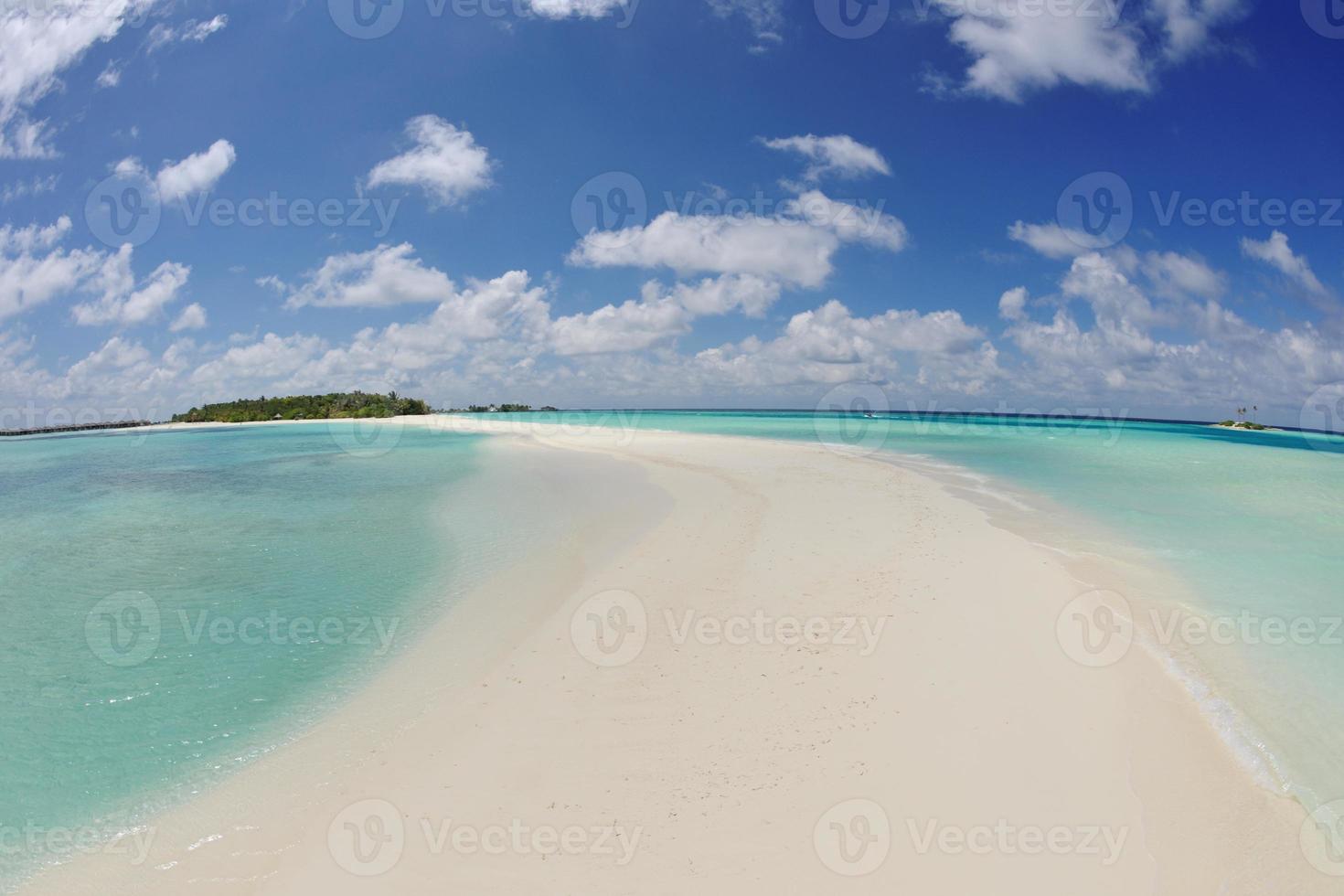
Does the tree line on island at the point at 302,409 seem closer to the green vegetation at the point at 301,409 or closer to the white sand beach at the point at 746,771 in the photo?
the green vegetation at the point at 301,409

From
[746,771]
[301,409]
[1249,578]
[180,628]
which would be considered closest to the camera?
[746,771]

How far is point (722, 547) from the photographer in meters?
11.6

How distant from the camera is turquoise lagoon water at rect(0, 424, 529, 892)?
5027 millimetres

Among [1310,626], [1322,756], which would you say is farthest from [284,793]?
[1310,626]

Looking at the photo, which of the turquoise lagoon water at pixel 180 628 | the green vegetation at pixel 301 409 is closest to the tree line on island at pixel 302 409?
the green vegetation at pixel 301 409

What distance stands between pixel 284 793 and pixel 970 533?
1244 cm

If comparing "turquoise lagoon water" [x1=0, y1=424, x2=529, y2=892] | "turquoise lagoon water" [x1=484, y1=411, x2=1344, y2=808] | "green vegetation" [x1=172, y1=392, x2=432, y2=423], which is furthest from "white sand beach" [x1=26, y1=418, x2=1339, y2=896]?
"green vegetation" [x1=172, y1=392, x2=432, y2=423]

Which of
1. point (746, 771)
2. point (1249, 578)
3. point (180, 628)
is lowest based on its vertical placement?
point (180, 628)

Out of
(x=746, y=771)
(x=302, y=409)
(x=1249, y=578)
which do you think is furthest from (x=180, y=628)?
(x=302, y=409)

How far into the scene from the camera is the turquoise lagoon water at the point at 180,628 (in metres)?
5.03

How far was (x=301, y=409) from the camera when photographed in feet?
355

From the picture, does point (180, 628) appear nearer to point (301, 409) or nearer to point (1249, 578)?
point (1249, 578)

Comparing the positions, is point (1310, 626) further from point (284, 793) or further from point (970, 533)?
point (284, 793)

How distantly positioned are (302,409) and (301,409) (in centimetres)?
17
